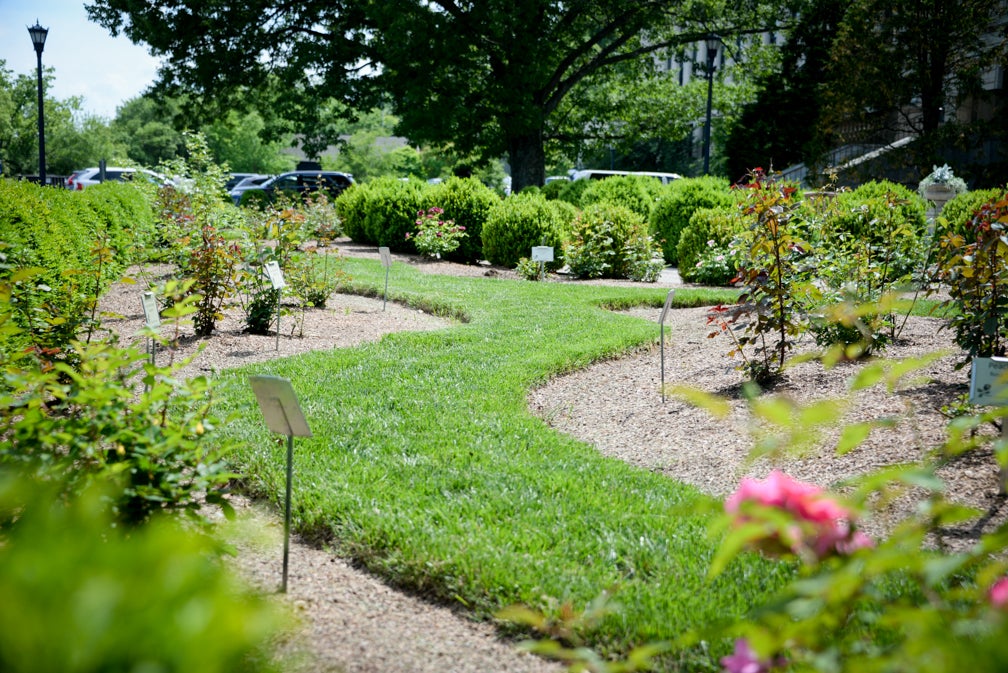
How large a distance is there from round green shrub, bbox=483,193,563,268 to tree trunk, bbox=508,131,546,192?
8.86m

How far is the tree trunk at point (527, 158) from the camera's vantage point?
79.8 feet

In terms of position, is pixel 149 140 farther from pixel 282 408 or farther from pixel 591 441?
pixel 282 408

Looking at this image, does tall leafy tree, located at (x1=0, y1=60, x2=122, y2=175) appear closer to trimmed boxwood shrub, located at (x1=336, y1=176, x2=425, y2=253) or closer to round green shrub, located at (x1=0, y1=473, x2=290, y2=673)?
trimmed boxwood shrub, located at (x1=336, y1=176, x2=425, y2=253)

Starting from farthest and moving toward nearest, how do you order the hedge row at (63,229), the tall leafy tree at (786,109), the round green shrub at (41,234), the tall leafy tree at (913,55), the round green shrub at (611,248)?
the tall leafy tree at (786,109)
the tall leafy tree at (913,55)
the round green shrub at (611,248)
the hedge row at (63,229)
the round green shrub at (41,234)

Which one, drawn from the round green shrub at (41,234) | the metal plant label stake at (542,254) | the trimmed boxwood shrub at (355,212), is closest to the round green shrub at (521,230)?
the metal plant label stake at (542,254)

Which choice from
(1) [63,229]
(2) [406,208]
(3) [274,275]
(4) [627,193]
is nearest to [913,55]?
(4) [627,193]

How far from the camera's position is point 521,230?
1536 centimetres

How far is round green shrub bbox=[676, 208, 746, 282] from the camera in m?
13.5

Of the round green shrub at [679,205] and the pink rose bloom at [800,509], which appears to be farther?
the round green shrub at [679,205]

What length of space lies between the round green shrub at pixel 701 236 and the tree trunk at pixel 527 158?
10.8 metres

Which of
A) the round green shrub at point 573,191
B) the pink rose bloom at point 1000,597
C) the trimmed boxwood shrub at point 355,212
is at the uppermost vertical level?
the round green shrub at point 573,191

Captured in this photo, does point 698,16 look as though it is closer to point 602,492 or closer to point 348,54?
point 348,54

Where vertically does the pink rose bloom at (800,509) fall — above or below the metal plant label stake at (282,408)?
above

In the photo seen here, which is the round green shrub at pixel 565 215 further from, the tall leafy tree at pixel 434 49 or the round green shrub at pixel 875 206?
the tall leafy tree at pixel 434 49
